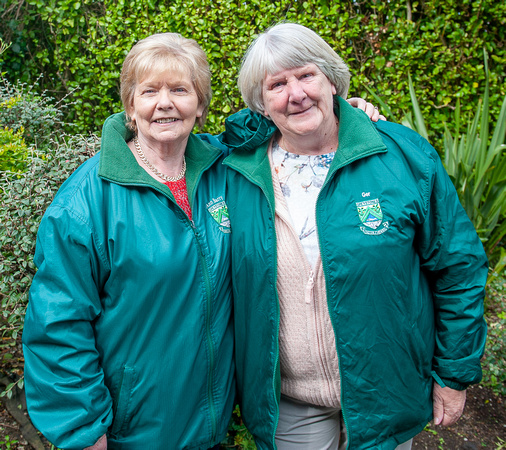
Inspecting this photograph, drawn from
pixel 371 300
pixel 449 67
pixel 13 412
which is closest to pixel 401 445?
pixel 371 300

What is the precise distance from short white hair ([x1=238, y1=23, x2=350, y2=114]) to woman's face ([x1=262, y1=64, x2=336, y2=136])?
0.09ft

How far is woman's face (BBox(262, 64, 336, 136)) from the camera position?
1.92 meters

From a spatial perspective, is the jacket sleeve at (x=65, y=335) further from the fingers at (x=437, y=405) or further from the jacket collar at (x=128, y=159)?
the fingers at (x=437, y=405)

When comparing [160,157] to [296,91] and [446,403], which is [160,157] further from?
[446,403]

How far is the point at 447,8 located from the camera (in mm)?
4402

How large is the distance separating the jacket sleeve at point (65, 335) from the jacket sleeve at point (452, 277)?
1330 millimetres

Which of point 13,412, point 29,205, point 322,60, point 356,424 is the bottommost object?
point 13,412

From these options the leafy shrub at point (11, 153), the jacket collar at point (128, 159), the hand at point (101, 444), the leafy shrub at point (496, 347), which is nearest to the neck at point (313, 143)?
the jacket collar at point (128, 159)

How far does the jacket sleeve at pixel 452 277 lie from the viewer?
6.17 ft

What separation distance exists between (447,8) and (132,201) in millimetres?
4044

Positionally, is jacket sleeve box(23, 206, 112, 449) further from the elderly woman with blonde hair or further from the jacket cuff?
the jacket cuff

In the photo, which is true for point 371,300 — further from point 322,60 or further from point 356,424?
point 322,60

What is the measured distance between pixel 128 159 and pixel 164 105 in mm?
264

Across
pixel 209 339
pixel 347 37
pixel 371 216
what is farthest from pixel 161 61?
pixel 347 37
